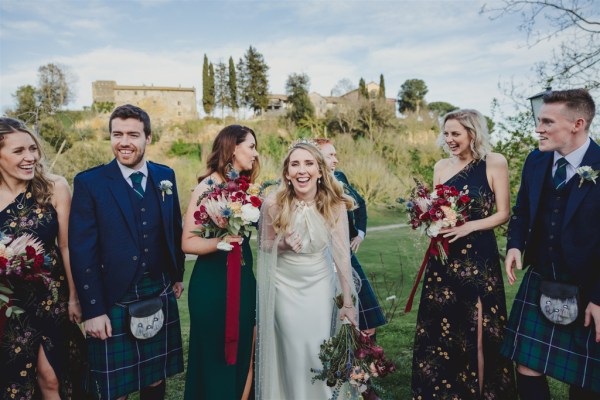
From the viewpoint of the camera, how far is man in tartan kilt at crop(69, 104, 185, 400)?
3.15 meters

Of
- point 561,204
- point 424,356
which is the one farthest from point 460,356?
point 561,204

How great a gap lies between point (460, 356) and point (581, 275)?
1.23 m

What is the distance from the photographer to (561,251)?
3.16 meters

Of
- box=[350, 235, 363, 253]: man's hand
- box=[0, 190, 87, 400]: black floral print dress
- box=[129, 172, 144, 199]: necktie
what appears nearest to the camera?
box=[0, 190, 87, 400]: black floral print dress

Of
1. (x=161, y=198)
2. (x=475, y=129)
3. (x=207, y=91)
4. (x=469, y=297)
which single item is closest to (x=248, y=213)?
(x=161, y=198)

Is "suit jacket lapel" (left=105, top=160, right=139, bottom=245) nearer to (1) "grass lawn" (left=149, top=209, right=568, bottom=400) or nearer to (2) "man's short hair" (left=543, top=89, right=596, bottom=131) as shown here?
(1) "grass lawn" (left=149, top=209, right=568, bottom=400)

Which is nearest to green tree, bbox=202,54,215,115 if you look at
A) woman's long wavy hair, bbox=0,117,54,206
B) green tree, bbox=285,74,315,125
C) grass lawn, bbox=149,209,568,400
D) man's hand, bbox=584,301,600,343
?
green tree, bbox=285,74,315,125

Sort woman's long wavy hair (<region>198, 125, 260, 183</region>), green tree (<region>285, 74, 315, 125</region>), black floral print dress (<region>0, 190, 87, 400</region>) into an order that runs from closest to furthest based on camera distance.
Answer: black floral print dress (<region>0, 190, 87, 400</region>)
woman's long wavy hair (<region>198, 125, 260, 183</region>)
green tree (<region>285, 74, 315, 125</region>)

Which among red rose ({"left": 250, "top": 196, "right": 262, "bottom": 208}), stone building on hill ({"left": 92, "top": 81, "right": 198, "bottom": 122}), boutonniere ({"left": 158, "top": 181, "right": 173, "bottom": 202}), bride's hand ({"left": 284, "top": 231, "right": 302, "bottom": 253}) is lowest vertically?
bride's hand ({"left": 284, "top": 231, "right": 302, "bottom": 253})

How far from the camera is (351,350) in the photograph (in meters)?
3.27

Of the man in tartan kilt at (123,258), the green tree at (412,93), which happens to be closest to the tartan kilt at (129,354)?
the man in tartan kilt at (123,258)

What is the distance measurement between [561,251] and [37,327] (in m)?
3.80

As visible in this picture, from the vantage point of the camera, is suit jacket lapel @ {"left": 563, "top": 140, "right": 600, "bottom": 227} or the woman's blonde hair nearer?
suit jacket lapel @ {"left": 563, "top": 140, "right": 600, "bottom": 227}

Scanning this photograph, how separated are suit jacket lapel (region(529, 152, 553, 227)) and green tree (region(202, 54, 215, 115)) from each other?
53496mm
